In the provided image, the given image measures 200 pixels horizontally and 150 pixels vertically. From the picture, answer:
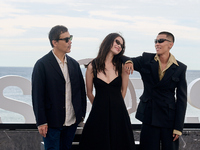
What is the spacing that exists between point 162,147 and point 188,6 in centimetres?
3898

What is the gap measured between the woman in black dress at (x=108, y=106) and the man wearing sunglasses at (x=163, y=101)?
0.16m

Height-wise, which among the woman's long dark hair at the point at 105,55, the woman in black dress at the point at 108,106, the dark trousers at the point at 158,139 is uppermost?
the woman's long dark hair at the point at 105,55

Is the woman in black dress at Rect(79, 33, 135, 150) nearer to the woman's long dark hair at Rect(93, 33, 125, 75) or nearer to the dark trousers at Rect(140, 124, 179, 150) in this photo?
the woman's long dark hair at Rect(93, 33, 125, 75)

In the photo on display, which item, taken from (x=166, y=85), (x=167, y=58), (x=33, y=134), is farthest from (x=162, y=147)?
(x=33, y=134)

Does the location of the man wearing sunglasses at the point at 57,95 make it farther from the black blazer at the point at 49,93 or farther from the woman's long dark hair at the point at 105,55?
the woman's long dark hair at the point at 105,55

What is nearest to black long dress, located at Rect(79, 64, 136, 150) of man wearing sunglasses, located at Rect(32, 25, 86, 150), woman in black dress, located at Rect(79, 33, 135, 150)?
woman in black dress, located at Rect(79, 33, 135, 150)

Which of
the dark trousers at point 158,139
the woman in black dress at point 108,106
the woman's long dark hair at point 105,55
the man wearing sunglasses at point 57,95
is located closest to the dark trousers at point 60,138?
the man wearing sunglasses at point 57,95

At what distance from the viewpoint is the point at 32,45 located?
131 ft

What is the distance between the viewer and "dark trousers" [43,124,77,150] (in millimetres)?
3250

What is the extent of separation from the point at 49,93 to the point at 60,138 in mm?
464

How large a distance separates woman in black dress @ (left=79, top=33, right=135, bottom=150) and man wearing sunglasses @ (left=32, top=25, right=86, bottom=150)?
0.15 metres

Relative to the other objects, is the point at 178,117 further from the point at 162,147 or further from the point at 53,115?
the point at 53,115

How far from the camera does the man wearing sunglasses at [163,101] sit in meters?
3.38

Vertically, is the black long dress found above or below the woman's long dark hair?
below
